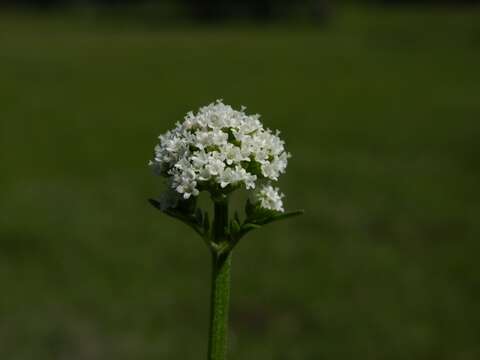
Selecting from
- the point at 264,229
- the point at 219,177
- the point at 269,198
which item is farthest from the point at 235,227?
the point at 264,229

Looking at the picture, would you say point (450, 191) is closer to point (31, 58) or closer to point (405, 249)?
point (405, 249)

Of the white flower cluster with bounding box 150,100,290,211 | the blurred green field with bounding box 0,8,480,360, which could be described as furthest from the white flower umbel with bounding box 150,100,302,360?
the blurred green field with bounding box 0,8,480,360

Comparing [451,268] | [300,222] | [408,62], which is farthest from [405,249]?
[408,62]

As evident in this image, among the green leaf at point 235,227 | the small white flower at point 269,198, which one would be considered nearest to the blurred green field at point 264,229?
the small white flower at point 269,198

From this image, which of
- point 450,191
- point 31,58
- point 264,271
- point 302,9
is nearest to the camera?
point 264,271

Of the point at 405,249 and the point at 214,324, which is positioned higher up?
the point at 214,324

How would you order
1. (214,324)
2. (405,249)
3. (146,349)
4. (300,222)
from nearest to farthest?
(214,324) → (146,349) → (405,249) → (300,222)

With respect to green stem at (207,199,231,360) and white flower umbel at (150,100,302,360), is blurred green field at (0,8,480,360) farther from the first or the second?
green stem at (207,199,231,360)

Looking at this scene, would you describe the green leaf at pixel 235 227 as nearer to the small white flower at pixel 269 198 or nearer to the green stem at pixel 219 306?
the green stem at pixel 219 306
